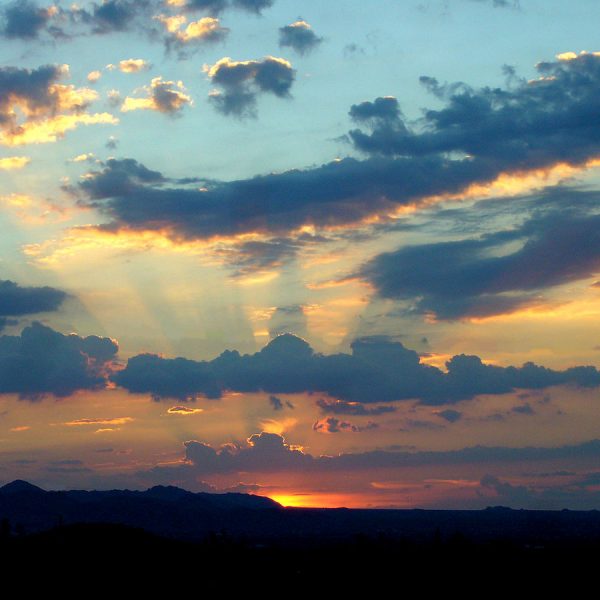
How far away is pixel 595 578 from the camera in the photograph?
199 meters

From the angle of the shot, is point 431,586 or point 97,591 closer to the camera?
point 97,591

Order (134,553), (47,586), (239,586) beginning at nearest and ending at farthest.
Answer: (47,586) → (239,586) → (134,553)

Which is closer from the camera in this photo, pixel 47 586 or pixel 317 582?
pixel 47 586

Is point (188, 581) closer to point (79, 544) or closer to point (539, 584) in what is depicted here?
point (79, 544)

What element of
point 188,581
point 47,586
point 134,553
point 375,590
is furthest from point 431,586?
point 47,586

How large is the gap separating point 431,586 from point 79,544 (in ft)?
235

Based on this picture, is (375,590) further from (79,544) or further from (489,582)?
(79,544)

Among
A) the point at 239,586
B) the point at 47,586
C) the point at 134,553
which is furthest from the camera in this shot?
the point at 134,553

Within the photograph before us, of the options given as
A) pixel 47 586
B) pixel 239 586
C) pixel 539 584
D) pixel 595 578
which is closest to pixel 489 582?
pixel 539 584

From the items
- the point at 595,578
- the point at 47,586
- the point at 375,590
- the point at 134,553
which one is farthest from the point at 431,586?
the point at 47,586

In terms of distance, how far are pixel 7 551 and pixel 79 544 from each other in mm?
14601

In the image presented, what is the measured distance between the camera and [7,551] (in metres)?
187

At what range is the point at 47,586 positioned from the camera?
553ft

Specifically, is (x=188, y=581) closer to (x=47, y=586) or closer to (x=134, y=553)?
(x=134, y=553)
